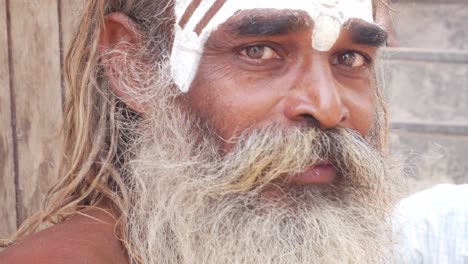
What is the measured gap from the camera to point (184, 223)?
2023mm

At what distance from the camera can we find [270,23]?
1941mm

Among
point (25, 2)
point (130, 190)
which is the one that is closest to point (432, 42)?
point (25, 2)

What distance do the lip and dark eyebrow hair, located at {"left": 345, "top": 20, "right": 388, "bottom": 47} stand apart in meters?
0.35

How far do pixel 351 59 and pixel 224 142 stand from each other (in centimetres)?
42

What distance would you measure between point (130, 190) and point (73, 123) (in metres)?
0.30

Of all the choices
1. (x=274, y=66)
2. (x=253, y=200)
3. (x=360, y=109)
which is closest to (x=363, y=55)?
(x=360, y=109)

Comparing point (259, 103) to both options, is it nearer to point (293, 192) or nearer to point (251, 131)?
point (251, 131)

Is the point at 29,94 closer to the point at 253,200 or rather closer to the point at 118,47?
the point at 118,47

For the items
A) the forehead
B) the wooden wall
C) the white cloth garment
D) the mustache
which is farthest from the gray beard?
the wooden wall

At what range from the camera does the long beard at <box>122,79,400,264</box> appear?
1.94 m

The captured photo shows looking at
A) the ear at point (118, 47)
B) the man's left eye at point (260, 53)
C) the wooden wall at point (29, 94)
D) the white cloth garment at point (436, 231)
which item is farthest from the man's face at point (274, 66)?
the wooden wall at point (29, 94)

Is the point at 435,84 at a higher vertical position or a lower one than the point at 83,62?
lower

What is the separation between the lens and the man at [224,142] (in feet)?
6.34

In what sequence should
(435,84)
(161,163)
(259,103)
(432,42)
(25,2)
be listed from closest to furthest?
(259,103), (161,163), (25,2), (435,84), (432,42)
